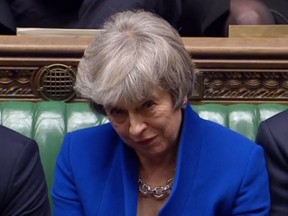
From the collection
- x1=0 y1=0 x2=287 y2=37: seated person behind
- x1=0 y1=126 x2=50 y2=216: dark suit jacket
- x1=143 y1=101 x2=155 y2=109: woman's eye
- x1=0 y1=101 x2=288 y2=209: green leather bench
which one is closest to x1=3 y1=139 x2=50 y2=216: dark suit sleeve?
x1=0 y1=126 x2=50 y2=216: dark suit jacket

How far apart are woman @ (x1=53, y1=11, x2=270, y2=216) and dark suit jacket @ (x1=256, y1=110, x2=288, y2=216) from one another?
0.04m

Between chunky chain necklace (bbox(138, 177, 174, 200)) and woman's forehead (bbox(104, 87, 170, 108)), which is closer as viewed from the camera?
woman's forehead (bbox(104, 87, 170, 108))

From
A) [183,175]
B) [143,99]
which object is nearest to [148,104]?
[143,99]

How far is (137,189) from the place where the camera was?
1.62m

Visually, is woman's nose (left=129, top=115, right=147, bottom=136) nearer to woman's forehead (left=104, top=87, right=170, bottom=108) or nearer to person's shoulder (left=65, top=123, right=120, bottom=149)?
woman's forehead (left=104, top=87, right=170, bottom=108)

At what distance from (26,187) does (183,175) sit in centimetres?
29

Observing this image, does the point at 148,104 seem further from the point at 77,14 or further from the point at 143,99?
the point at 77,14

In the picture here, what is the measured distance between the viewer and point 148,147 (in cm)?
153

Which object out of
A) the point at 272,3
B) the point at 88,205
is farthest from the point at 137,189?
the point at 272,3

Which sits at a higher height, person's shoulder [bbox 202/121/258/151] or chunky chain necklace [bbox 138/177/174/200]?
person's shoulder [bbox 202/121/258/151]

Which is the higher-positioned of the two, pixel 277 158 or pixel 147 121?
pixel 147 121

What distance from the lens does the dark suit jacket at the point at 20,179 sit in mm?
1520

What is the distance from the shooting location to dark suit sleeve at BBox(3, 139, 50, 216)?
1522mm

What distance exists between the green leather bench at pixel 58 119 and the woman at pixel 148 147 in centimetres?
25
